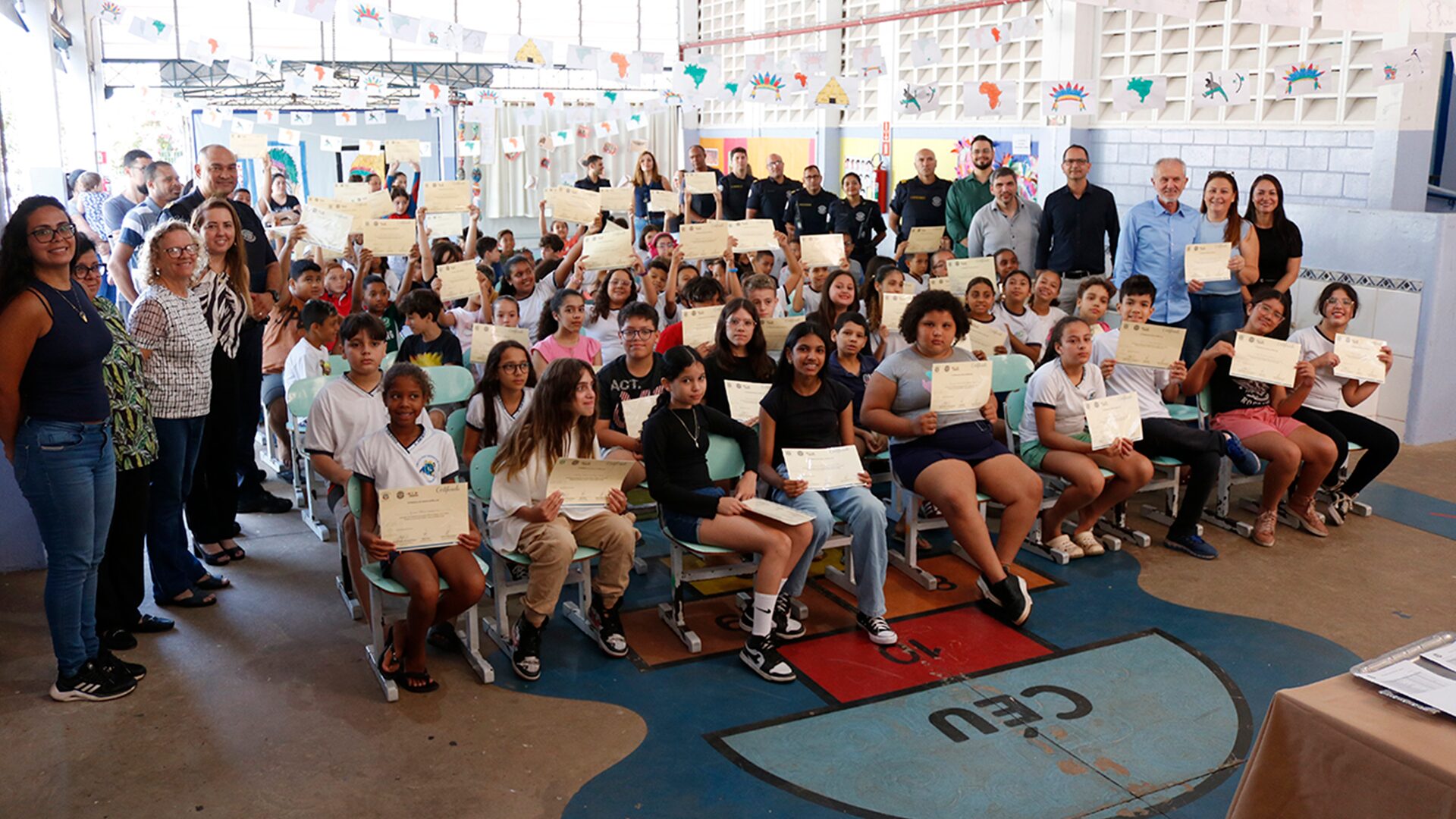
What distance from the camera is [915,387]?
534 cm

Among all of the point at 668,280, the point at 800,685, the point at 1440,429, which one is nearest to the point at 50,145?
the point at 668,280

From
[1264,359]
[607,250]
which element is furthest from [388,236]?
[1264,359]

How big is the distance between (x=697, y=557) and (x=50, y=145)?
796 cm

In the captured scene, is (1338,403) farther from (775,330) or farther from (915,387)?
(775,330)

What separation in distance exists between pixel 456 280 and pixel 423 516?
9.61ft

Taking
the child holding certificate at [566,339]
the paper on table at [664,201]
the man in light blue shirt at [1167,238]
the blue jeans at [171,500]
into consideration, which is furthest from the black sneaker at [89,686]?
the paper on table at [664,201]

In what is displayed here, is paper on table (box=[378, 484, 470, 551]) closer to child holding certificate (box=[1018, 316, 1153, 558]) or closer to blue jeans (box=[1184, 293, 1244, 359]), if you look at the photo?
child holding certificate (box=[1018, 316, 1153, 558])

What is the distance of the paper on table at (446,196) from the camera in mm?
8016

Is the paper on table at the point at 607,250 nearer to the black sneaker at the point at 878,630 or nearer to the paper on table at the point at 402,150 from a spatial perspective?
the black sneaker at the point at 878,630

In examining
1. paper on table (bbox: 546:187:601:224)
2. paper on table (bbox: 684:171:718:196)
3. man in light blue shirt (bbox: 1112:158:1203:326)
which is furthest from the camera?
paper on table (bbox: 684:171:718:196)

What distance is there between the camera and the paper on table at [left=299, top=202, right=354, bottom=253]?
662 centimetres

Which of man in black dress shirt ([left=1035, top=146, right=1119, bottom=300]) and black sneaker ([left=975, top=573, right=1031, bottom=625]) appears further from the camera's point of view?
man in black dress shirt ([left=1035, top=146, right=1119, bottom=300])

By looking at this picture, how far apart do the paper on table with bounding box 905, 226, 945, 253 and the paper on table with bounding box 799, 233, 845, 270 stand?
93 cm

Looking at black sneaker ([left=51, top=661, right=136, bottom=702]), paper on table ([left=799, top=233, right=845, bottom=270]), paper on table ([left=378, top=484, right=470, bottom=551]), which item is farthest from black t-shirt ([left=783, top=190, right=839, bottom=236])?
black sneaker ([left=51, top=661, right=136, bottom=702])
